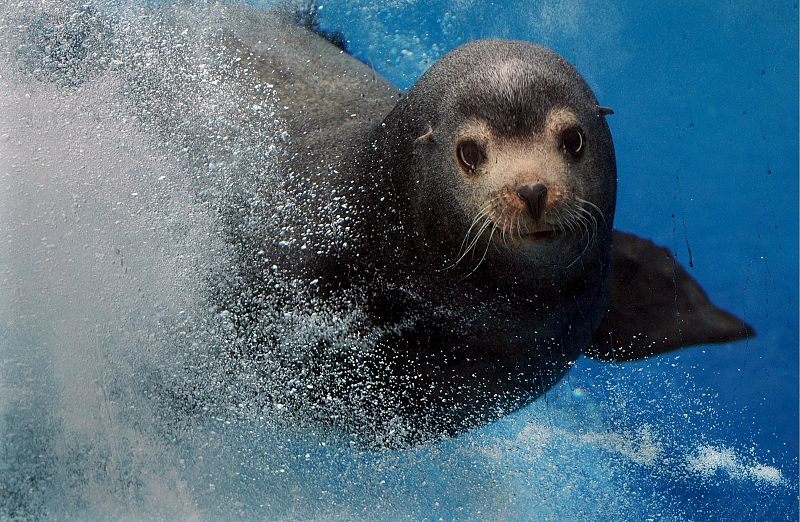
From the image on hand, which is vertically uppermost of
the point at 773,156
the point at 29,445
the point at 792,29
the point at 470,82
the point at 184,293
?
the point at 792,29

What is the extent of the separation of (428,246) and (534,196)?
2.42ft

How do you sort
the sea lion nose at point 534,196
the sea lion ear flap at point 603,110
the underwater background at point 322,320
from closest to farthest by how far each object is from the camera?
the sea lion nose at point 534,196 → the sea lion ear flap at point 603,110 → the underwater background at point 322,320

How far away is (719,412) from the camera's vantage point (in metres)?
4.31

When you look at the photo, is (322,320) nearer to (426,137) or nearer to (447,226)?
(447,226)

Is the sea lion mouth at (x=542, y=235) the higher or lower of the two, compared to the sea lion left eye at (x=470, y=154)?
lower

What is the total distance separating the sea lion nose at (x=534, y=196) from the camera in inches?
→ 81.8

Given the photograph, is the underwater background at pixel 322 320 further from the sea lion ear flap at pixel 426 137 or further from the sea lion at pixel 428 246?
the sea lion ear flap at pixel 426 137

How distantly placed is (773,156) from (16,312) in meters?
4.19

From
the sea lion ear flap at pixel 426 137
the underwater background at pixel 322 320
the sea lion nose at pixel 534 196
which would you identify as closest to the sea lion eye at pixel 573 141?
the sea lion nose at pixel 534 196

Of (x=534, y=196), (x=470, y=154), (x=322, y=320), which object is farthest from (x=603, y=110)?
(x=322, y=320)

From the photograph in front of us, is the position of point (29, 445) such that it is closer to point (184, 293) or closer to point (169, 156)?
point (184, 293)

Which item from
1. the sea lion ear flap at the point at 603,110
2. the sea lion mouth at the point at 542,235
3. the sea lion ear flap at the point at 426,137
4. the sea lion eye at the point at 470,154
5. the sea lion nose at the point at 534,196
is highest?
the sea lion ear flap at the point at 603,110

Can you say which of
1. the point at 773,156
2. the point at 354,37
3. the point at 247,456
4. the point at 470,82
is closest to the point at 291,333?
the point at 247,456

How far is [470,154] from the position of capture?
239 cm
